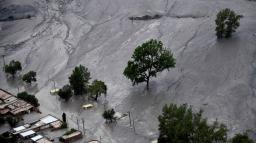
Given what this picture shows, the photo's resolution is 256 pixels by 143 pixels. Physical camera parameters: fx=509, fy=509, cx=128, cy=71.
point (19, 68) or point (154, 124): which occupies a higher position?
point (19, 68)

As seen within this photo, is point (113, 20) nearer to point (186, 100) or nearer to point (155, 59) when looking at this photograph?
point (155, 59)

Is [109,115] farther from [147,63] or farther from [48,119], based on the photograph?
[147,63]

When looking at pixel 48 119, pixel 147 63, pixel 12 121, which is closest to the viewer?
pixel 12 121

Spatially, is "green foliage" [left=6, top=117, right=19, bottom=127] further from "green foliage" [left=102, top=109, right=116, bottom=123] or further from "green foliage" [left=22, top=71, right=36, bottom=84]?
"green foliage" [left=22, top=71, right=36, bottom=84]

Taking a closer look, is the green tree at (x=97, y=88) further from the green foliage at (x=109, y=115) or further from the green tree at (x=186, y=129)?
the green tree at (x=186, y=129)

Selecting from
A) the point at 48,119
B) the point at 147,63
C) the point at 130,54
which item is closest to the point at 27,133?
the point at 48,119

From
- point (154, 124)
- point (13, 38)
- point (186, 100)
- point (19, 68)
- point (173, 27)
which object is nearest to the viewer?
point (154, 124)

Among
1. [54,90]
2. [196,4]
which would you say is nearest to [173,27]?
[196,4]

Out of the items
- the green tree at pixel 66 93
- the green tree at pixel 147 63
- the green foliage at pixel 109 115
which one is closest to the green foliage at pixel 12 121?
the green tree at pixel 66 93
